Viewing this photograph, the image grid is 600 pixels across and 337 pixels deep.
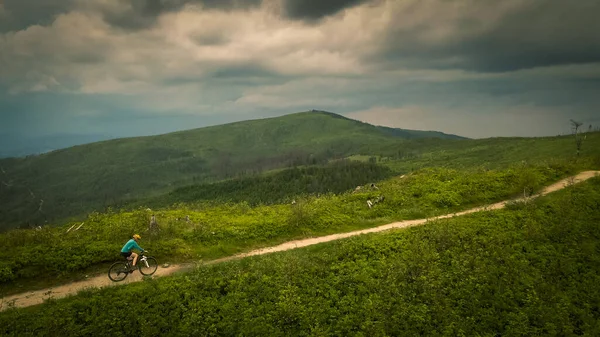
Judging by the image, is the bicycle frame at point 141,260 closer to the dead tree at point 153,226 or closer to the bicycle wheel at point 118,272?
the bicycle wheel at point 118,272

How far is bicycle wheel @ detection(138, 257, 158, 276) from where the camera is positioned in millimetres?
23141

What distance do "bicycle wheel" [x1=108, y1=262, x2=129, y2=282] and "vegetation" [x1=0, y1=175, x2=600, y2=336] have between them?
2185mm

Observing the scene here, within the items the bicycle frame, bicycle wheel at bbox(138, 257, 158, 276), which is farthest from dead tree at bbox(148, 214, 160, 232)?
the bicycle frame

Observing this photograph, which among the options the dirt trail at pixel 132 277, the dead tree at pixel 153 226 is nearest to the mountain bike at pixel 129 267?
the dirt trail at pixel 132 277

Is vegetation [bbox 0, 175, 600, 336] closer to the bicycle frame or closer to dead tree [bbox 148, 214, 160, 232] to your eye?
the bicycle frame

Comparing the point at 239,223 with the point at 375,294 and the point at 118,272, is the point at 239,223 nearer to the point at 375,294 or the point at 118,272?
the point at 118,272

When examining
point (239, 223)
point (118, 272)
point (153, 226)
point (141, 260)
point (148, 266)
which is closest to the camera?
point (118, 272)

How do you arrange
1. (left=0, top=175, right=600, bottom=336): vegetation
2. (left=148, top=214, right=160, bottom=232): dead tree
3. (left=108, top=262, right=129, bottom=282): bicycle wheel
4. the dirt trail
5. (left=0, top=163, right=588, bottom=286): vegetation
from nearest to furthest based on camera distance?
(left=0, top=175, right=600, bottom=336): vegetation
the dirt trail
(left=108, top=262, right=129, bottom=282): bicycle wheel
(left=0, top=163, right=588, bottom=286): vegetation
(left=148, top=214, right=160, bottom=232): dead tree

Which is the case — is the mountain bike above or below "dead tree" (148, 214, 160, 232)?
below

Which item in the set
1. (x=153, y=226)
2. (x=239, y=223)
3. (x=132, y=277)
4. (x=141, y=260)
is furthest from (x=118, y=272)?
(x=239, y=223)

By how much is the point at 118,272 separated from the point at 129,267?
70cm

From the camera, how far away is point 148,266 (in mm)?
23297

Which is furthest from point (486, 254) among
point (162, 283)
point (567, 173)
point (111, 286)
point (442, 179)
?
point (567, 173)

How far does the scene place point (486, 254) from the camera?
2417cm
